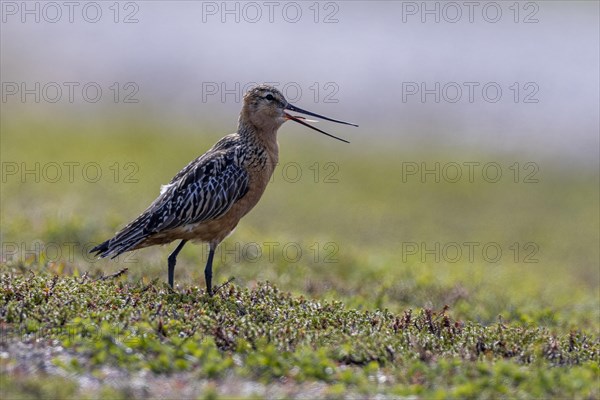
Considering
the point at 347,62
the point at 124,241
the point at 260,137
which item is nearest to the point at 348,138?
the point at 347,62

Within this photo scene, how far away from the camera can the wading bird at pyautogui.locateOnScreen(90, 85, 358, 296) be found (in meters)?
11.1

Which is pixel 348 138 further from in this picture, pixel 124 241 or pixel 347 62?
pixel 124 241

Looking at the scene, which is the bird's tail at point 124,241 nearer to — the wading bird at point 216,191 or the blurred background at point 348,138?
the wading bird at point 216,191

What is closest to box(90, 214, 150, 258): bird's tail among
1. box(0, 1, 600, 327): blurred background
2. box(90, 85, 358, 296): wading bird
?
box(90, 85, 358, 296): wading bird

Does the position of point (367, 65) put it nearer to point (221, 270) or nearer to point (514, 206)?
point (514, 206)

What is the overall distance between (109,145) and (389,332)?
17.7 meters

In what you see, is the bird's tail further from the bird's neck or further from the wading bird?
the bird's neck

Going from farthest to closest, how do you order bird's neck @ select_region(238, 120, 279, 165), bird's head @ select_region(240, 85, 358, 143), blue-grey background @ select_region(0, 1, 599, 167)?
blue-grey background @ select_region(0, 1, 599, 167), bird's head @ select_region(240, 85, 358, 143), bird's neck @ select_region(238, 120, 279, 165)

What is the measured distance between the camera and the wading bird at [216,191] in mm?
11141

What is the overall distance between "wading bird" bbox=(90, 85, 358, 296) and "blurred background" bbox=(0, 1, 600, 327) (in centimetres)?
132

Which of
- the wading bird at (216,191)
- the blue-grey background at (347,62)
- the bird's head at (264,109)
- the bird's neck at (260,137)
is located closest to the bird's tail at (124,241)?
the wading bird at (216,191)

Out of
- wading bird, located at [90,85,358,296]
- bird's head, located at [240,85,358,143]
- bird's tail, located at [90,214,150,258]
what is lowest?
bird's tail, located at [90,214,150,258]

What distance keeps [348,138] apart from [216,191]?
62.0 feet

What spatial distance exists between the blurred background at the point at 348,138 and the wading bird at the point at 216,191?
1.32 metres
